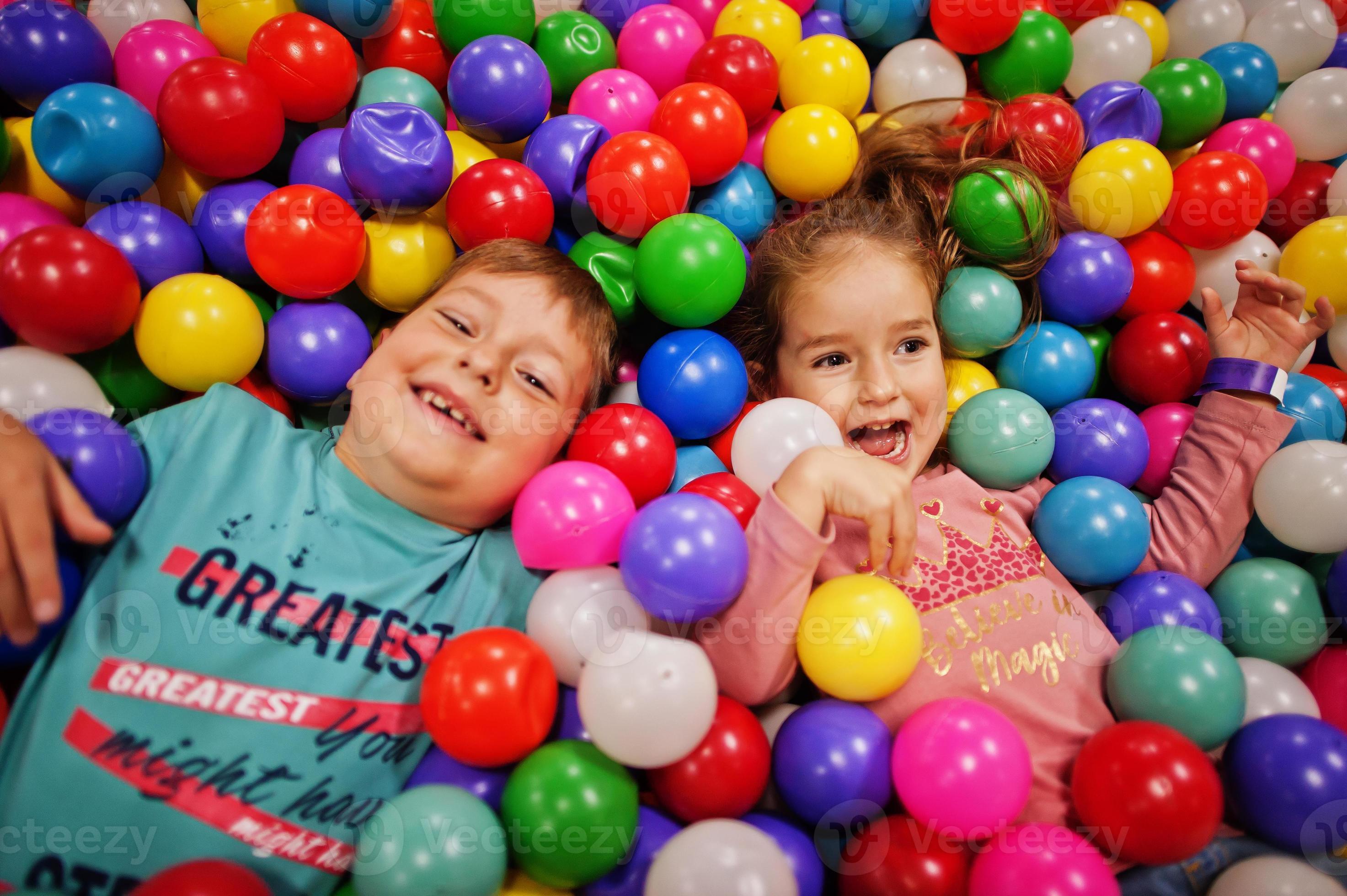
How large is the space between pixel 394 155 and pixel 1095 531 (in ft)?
5.73

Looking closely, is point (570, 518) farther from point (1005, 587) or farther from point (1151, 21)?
point (1151, 21)

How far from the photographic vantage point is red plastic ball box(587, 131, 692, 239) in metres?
1.95

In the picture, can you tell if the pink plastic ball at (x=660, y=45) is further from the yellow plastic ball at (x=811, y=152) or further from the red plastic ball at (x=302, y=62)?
the red plastic ball at (x=302, y=62)

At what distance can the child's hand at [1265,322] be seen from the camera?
203cm

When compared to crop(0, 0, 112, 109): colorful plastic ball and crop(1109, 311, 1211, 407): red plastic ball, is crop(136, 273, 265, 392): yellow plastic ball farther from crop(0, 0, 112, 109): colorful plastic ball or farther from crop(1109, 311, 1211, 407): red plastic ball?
crop(1109, 311, 1211, 407): red plastic ball

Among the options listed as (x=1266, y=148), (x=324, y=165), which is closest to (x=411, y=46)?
(x=324, y=165)

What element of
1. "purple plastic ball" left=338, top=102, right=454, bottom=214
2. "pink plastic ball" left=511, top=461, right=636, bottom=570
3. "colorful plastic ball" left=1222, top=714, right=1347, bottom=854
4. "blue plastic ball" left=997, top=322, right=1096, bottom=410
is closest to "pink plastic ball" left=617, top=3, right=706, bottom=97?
"purple plastic ball" left=338, top=102, right=454, bottom=214

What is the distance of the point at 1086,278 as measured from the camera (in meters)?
2.13

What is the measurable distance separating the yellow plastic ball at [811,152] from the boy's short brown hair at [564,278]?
2.02ft

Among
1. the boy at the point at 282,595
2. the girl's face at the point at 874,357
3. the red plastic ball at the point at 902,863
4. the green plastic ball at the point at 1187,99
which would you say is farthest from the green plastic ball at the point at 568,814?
the green plastic ball at the point at 1187,99

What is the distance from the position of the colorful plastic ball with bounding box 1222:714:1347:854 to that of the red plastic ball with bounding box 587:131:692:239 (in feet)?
5.33

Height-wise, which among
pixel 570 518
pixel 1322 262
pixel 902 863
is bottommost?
pixel 902 863

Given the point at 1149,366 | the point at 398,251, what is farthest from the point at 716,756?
the point at 1149,366

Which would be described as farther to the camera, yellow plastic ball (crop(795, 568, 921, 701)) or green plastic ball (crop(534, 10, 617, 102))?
green plastic ball (crop(534, 10, 617, 102))
